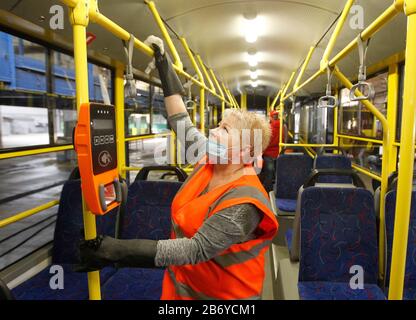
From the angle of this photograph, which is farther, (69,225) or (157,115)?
(157,115)

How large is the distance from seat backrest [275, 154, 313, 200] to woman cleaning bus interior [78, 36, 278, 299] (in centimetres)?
305

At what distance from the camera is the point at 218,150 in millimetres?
1311

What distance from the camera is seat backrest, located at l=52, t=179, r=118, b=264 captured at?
237 centimetres

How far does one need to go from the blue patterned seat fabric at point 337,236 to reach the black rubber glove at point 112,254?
1.53 meters

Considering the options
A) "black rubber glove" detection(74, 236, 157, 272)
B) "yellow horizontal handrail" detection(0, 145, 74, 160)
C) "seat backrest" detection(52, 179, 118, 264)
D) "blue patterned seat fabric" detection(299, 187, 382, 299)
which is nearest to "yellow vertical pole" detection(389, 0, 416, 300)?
"black rubber glove" detection(74, 236, 157, 272)

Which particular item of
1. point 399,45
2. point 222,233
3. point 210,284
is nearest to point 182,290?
point 210,284

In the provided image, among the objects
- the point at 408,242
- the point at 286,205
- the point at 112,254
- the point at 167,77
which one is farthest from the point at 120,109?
the point at 408,242

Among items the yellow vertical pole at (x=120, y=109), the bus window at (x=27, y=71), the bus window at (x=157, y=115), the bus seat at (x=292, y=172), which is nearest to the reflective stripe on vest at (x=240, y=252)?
the yellow vertical pole at (x=120, y=109)

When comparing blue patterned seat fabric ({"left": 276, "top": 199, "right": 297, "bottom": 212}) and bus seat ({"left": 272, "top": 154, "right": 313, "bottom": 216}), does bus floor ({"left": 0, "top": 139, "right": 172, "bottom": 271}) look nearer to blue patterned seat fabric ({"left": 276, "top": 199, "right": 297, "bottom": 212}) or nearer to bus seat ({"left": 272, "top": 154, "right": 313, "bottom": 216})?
bus seat ({"left": 272, "top": 154, "right": 313, "bottom": 216})

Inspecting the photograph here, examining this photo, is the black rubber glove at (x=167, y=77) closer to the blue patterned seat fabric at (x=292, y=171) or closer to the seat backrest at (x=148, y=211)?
the seat backrest at (x=148, y=211)

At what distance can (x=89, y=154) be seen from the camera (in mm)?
907

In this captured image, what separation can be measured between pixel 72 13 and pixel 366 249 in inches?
88.5

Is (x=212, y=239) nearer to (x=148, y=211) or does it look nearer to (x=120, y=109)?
(x=148, y=211)

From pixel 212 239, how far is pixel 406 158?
67cm
